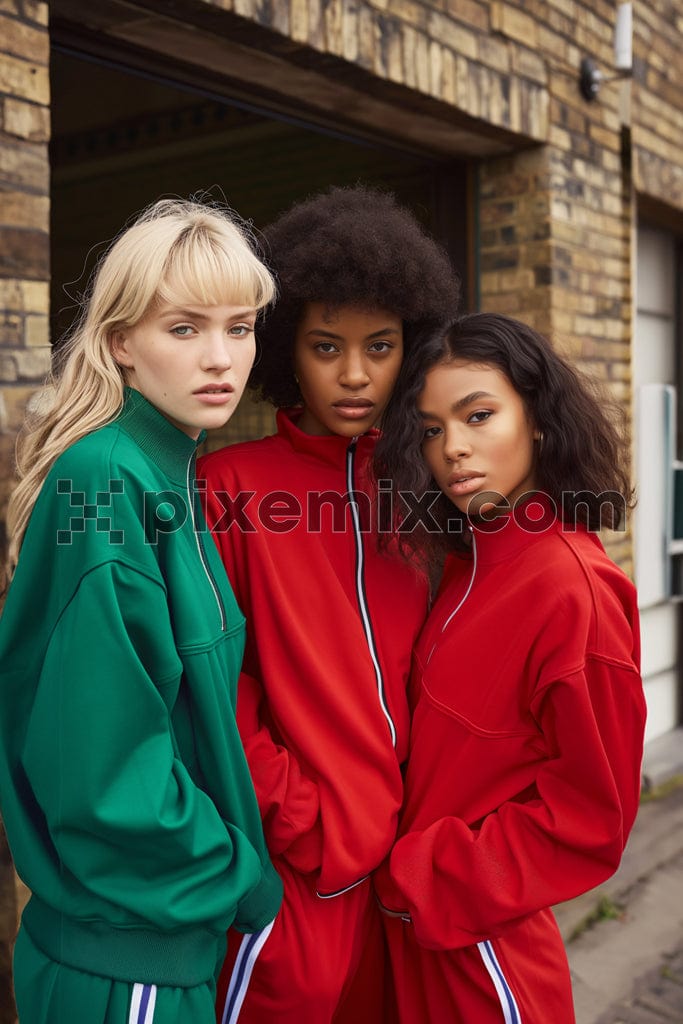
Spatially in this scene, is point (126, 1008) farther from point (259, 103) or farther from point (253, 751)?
point (259, 103)

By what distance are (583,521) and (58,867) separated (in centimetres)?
111

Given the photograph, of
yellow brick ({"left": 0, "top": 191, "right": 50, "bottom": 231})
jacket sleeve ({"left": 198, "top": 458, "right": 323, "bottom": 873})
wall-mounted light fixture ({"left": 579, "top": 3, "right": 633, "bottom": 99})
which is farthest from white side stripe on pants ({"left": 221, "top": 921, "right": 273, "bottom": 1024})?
wall-mounted light fixture ({"left": 579, "top": 3, "right": 633, "bottom": 99})

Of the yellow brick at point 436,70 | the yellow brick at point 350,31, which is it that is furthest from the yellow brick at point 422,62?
the yellow brick at point 350,31

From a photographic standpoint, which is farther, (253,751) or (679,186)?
(679,186)

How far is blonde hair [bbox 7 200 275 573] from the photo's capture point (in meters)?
1.49

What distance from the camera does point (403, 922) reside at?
5.88ft

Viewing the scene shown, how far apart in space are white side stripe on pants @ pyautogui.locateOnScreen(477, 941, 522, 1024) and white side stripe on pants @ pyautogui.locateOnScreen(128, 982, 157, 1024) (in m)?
0.61

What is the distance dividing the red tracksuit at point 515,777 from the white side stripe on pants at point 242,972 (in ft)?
0.79

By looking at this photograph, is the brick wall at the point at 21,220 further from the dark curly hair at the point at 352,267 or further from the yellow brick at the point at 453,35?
the yellow brick at the point at 453,35

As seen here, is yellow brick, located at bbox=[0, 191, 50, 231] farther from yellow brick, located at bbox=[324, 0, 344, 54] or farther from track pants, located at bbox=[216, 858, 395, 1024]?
track pants, located at bbox=[216, 858, 395, 1024]

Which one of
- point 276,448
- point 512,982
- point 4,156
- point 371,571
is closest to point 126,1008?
point 512,982

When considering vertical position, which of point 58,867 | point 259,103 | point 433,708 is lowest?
point 58,867

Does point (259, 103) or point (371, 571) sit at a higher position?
point (259, 103)

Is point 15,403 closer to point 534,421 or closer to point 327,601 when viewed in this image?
point 327,601
